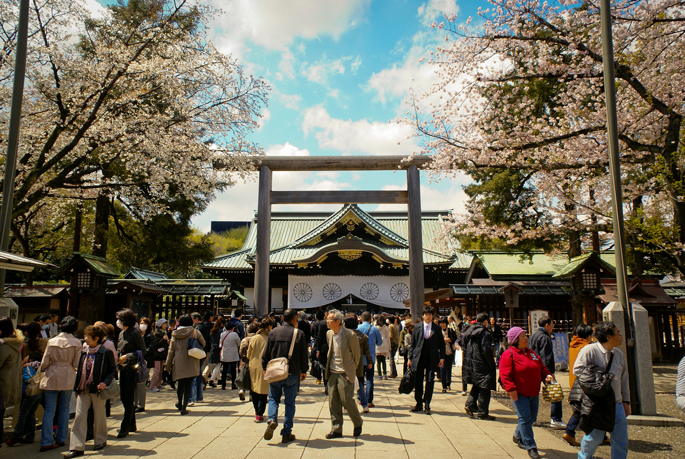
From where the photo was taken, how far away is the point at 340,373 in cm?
545

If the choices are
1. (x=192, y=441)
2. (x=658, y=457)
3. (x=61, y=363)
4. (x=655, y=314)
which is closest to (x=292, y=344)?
(x=192, y=441)

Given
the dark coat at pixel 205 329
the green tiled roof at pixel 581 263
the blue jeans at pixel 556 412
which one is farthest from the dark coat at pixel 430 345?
the green tiled roof at pixel 581 263

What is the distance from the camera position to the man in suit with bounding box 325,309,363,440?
534cm

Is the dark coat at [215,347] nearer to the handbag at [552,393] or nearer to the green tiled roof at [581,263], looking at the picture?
the handbag at [552,393]

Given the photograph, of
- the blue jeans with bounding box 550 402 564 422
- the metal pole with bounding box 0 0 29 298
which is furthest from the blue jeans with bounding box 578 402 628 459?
the metal pole with bounding box 0 0 29 298

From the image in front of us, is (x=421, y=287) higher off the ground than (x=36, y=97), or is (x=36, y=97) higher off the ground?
(x=36, y=97)

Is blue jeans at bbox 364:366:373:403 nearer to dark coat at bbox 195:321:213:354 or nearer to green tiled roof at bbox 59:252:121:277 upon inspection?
dark coat at bbox 195:321:213:354

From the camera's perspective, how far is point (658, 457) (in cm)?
487

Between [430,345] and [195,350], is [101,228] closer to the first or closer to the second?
[195,350]

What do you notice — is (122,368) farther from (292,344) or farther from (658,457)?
(658,457)

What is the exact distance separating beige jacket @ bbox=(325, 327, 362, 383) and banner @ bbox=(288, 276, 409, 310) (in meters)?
15.6

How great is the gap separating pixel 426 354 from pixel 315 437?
2.20m

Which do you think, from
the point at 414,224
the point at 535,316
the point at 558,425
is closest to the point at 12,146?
the point at 558,425

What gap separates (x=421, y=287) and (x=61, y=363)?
10213 millimetres
